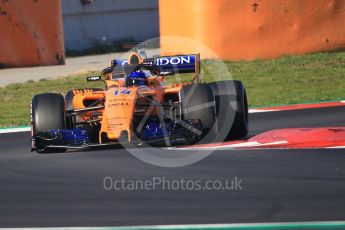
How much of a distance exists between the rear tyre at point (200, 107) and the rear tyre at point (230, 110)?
0.35 m

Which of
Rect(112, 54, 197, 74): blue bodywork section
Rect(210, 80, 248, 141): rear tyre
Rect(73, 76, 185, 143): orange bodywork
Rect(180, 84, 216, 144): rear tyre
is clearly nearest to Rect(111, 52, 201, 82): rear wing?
Rect(112, 54, 197, 74): blue bodywork section

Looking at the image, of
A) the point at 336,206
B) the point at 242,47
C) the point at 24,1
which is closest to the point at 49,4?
the point at 24,1

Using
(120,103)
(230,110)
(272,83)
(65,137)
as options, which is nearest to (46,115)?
(65,137)

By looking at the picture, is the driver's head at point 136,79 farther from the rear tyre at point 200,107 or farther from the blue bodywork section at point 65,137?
the blue bodywork section at point 65,137

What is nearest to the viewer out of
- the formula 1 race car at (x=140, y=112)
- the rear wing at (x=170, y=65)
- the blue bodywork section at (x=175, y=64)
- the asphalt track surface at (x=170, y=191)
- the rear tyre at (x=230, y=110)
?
the asphalt track surface at (x=170, y=191)

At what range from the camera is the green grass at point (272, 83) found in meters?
14.9

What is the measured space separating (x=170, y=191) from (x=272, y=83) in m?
9.71

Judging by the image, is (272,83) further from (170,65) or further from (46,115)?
(46,115)

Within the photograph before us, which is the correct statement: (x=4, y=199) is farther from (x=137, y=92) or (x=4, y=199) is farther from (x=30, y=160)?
(x=137, y=92)

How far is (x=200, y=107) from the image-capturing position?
957 cm

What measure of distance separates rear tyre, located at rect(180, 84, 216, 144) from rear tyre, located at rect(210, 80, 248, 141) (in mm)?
352

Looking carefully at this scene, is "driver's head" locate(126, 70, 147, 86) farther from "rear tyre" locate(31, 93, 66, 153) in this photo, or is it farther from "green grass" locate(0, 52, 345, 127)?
"green grass" locate(0, 52, 345, 127)

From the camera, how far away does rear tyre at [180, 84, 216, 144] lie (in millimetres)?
9555

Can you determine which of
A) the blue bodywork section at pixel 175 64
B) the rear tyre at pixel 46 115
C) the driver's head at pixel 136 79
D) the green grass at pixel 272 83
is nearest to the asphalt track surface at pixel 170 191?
the rear tyre at pixel 46 115
